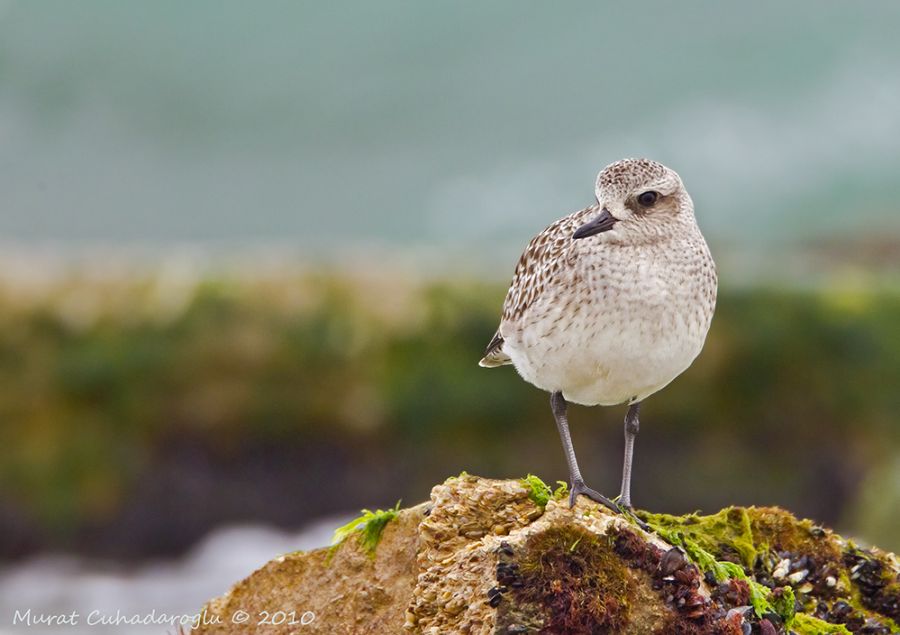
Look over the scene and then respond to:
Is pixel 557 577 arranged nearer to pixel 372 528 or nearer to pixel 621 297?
pixel 372 528

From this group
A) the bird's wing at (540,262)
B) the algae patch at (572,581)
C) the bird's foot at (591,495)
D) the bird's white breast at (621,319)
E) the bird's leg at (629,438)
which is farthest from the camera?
the bird's leg at (629,438)

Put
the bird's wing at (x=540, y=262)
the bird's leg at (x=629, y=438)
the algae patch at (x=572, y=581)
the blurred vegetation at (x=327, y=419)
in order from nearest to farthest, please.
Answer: the algae patch at (x=572, y=581)
the bird's wing at (x=540, y=262)
the bird's leg at (x=629, y=438)
the blurred vegetation at (x=327, y=419)

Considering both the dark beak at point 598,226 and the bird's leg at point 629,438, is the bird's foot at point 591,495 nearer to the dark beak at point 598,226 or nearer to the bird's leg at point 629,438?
the bird's leg at point 629,438

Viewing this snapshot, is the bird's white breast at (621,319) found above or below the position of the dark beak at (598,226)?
below

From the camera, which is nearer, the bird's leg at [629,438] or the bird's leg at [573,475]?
the bird's leg at [573,475]

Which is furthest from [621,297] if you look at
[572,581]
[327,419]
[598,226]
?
[327,419]

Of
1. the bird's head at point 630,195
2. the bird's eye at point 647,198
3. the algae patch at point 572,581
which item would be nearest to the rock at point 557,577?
the algae patch at point 572,581

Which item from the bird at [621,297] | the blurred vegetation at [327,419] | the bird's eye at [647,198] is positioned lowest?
the blurred vegetation at [327,419]

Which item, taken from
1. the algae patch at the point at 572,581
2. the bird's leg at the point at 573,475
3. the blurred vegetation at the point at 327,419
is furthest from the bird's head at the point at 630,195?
the blurred vegetation at the point at 327,419
